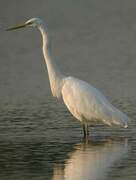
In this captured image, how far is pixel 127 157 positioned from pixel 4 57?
14183mm

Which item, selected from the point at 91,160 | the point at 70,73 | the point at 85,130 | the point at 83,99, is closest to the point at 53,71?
the point at 83,99

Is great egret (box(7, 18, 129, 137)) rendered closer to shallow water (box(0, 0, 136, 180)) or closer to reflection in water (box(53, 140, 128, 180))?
shallow water (box(0, 0, 136, 180))

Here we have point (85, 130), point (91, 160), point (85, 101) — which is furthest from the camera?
point (85, 101)

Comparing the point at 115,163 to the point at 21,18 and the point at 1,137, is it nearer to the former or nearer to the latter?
the point at 1,137

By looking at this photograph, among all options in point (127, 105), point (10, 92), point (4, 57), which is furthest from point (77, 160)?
point (4, 57)

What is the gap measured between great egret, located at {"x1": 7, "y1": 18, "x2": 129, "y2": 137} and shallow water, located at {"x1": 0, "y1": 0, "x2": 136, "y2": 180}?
9.9 inches

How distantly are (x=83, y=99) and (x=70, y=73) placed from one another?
25.5 feet

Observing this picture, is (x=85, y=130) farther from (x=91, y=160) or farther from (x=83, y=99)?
(x=91, y=160)

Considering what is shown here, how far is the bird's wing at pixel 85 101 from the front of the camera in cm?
1288

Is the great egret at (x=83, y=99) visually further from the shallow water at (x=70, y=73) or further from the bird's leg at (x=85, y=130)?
the shallow water at (x=70, y=73)

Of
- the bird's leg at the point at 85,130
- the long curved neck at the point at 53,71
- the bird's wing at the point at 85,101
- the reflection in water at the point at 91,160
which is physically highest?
the long curved neck at the point at 53,71

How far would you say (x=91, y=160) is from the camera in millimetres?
10359

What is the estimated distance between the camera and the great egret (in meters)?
12.8

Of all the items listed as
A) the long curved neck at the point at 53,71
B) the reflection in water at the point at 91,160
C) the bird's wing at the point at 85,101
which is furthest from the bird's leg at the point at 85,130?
the long curved neck at the point at 53,71
